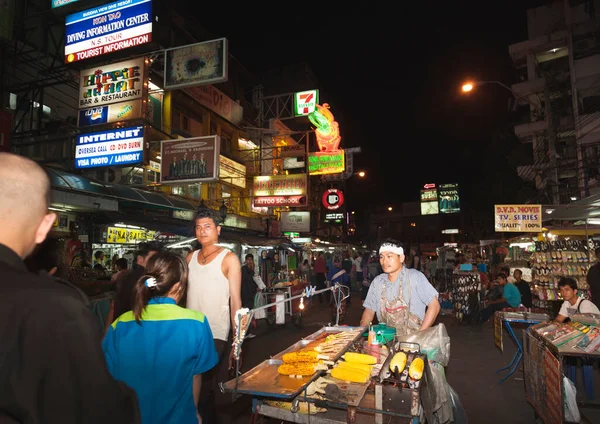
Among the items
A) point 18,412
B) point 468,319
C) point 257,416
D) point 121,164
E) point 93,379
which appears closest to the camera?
point 18,412

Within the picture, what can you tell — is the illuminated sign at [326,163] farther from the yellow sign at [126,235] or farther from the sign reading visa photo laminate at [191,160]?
the yellow sign at [126,235]

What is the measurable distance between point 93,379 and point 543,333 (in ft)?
19.2

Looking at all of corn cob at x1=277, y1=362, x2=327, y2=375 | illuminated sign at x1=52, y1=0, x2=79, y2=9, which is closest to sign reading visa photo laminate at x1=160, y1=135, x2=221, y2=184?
illuminated sign at x1=52, y1=0, x2=79, y2=9

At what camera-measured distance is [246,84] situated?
28375mm

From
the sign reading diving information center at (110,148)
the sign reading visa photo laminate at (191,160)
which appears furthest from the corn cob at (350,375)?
the sign reading visa photo laminate at (191,160)

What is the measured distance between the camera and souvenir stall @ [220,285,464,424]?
3.01 m

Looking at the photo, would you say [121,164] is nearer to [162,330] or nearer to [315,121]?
[162,330]

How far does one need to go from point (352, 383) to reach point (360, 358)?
0.35 meters

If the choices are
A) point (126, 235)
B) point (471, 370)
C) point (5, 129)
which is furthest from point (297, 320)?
point (5, 129)

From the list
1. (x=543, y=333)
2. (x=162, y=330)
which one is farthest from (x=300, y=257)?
(x=162, y=330)

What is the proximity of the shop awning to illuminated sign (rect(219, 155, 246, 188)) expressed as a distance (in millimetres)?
5213

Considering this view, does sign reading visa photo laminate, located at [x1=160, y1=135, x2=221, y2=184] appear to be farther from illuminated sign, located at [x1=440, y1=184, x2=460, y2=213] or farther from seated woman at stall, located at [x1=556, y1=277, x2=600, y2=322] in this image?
illuminated sign, located at [x1=440, y1=184, x2=460, y2=213]

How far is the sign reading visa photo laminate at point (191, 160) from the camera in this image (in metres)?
13.1

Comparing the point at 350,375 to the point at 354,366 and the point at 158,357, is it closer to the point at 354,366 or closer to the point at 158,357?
the point at 354,366
